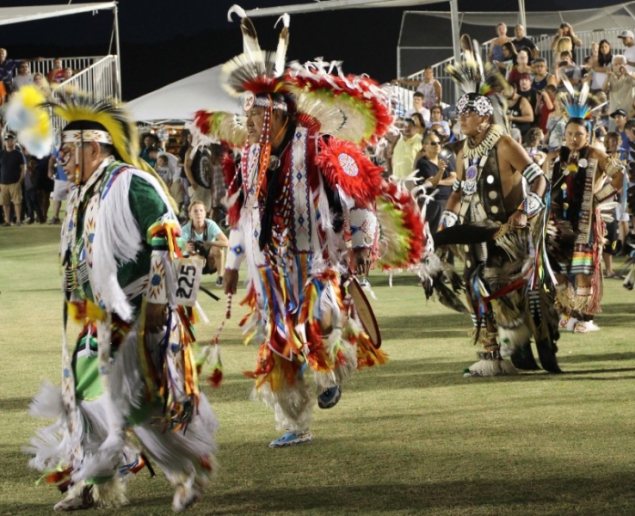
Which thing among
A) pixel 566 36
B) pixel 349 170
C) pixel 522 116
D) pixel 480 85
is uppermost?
pixel 566 36

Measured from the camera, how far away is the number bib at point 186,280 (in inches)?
179

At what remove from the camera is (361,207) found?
230 inches

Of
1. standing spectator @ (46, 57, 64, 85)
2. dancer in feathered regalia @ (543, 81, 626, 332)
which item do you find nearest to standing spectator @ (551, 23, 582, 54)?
standing spectator @ (46, 57, 64, 85)

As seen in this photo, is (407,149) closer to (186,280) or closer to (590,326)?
(590,326)

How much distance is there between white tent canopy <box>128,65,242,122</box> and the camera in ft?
73.7

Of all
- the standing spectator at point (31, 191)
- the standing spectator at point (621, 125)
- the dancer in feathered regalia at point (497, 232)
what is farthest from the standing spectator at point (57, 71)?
the dancer in feathered regalia at point (497, 232)

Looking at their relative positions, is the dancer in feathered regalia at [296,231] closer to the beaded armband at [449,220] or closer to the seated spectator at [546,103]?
the beaded armband at [449,220]

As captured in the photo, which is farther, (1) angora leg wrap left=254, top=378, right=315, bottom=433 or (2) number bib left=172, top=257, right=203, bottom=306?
(1) angora leg wrap left=254, top=378, right=315, bottom=433

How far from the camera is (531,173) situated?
24.4ft

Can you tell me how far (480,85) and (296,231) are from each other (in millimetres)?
2477

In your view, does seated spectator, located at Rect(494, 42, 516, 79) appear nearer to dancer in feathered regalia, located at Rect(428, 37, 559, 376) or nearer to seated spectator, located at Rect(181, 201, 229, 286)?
seated spectator, located at Rect(181, 201, 229, 286)

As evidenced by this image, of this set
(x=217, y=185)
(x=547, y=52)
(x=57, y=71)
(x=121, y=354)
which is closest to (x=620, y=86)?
(x=547, y=52)

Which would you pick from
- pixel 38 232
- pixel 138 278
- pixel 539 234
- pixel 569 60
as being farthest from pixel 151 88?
pixel 138 278

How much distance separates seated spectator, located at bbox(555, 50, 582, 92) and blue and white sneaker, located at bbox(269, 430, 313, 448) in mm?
11886
